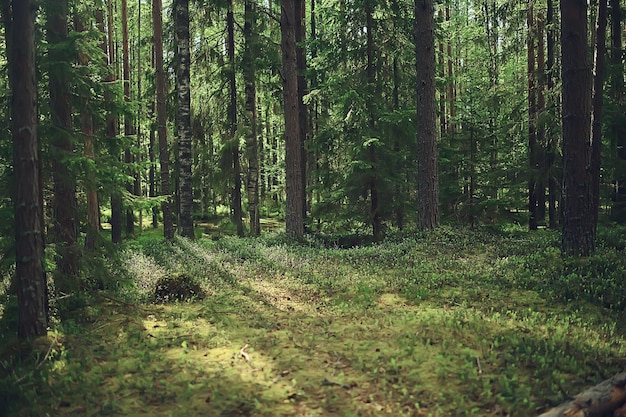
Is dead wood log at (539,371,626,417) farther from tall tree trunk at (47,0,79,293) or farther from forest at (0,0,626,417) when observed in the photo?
tall tree trunk at (47,0,79,293)

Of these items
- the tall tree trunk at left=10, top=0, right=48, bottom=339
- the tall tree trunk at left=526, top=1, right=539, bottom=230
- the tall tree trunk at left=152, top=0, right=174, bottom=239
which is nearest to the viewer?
the tall tree trunk at left=10, top=0, right=48, bottom=339

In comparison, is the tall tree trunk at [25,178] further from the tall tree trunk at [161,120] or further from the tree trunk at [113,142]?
the tall tree trunk at [161,120]

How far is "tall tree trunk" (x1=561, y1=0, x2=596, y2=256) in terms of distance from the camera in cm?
1104

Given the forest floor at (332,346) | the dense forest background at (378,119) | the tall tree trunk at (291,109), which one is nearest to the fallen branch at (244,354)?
the forest floor at (332,346)

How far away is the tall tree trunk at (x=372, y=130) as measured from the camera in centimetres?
1761

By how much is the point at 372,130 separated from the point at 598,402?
13.5 meters

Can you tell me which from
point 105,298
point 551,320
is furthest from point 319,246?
point 551,320

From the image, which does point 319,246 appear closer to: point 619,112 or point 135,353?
point 135,353

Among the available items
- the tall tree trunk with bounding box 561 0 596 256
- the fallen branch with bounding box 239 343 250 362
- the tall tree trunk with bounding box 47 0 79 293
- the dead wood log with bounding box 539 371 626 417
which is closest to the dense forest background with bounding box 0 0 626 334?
the tall tree trunk with bounding box 561 0 596 256

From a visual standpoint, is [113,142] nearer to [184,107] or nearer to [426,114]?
[184,107]

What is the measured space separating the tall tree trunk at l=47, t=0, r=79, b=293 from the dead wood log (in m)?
7.52

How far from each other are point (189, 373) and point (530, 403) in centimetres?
384

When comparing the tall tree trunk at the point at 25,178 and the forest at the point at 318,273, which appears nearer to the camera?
the forest at the point at 318,273

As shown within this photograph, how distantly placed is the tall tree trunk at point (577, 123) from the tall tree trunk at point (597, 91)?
3585 millimetres
